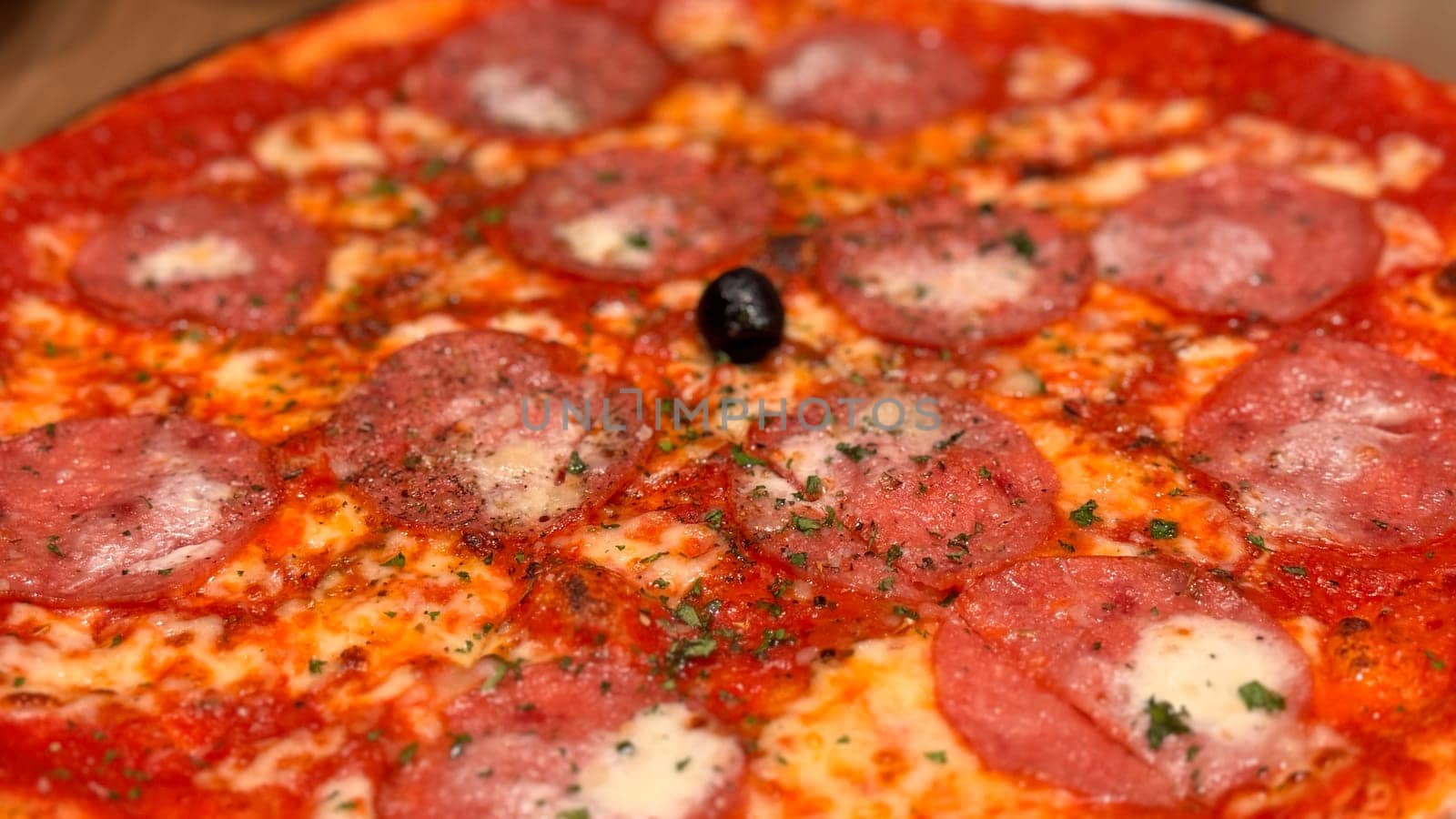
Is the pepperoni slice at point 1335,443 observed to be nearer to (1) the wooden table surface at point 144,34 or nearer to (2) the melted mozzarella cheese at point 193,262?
(2) the melted mozzarella cheese at point 193,262

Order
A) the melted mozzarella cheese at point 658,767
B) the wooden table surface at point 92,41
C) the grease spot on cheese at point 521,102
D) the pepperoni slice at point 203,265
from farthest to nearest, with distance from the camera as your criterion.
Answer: the wooden table surface at point 92,41 < the grease spot on cheese at point 521,102 < the pepperoni slice at point 203,265 < the melted mozzarella cheese at point 658,767

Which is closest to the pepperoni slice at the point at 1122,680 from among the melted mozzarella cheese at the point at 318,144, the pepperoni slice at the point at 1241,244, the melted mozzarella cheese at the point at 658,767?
the melted mozzarella cheese at the point at 658,767

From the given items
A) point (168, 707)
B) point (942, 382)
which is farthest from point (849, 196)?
point (168, 707)

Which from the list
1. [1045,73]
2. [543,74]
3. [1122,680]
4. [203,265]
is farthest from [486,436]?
[1045,73]

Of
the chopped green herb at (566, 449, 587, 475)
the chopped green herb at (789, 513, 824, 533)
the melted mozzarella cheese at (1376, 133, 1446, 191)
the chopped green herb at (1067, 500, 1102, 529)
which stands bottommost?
the chopped green herb at (1067, 500, 1102, 529)

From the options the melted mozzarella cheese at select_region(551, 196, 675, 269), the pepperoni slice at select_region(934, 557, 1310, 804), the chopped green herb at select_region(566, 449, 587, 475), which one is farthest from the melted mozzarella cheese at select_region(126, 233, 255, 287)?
the pepperoni slice at select_region(934, 557, 1310, 804)

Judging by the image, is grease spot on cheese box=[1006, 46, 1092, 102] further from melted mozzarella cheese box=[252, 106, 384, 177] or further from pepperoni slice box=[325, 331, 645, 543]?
melted mozzarella cheese box=[252, 106, 384, 177]

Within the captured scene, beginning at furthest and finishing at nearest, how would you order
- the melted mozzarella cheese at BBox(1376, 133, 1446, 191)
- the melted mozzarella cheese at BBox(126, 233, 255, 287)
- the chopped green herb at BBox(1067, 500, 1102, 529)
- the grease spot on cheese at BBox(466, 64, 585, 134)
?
the grease spot on cheese at BBox(466, 64, 585, 134), the melted mozzarella cheese at BBox(1376, 133, 1446, 191), the melted mozzarella cheese at BBox(126, 233, 255, 287), the chopped green herb at BBox(1067, 500, 1102, 529)
